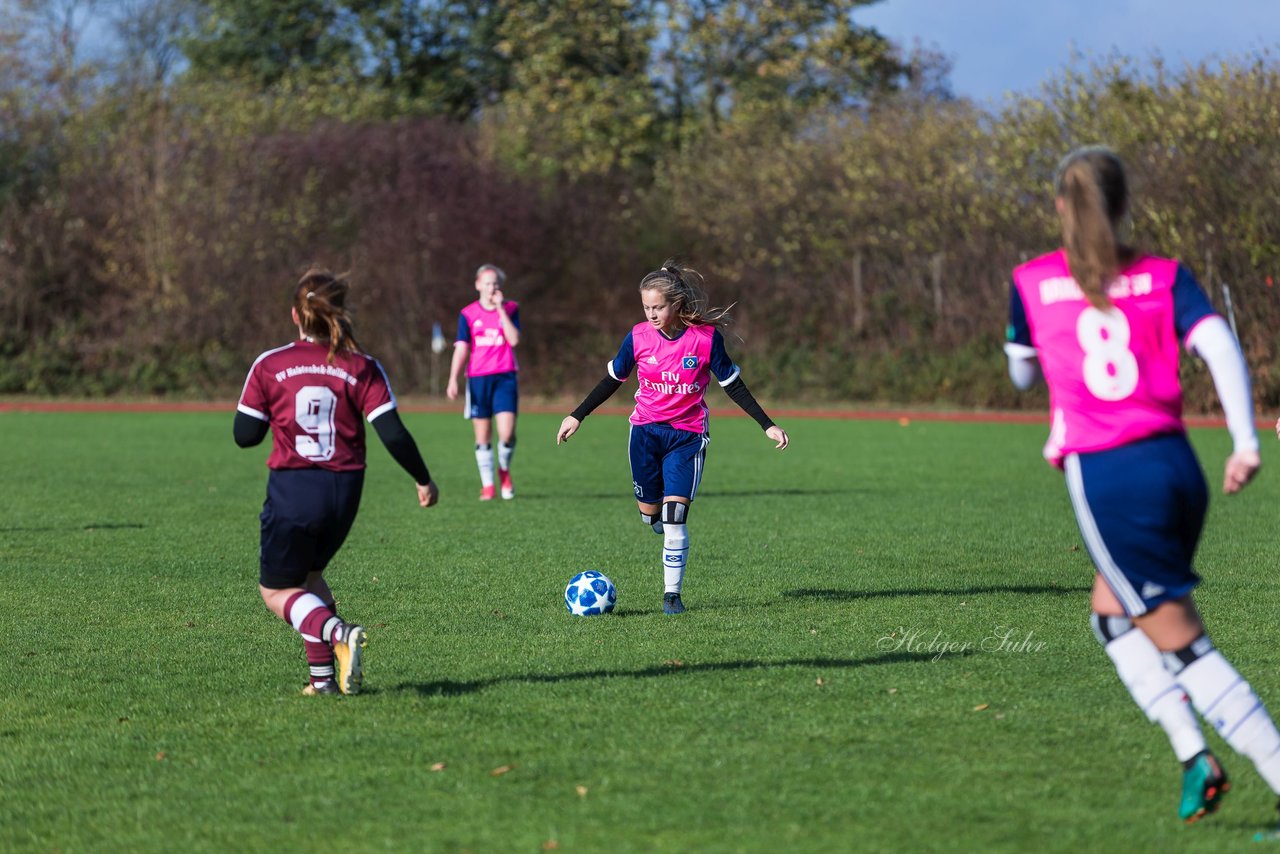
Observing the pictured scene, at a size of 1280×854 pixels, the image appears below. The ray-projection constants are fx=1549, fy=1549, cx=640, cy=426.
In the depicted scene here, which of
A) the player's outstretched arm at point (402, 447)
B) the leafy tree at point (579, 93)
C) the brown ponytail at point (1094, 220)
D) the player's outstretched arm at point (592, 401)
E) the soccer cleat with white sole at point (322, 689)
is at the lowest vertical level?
the soccer cleat with white sole at point (322, 689)

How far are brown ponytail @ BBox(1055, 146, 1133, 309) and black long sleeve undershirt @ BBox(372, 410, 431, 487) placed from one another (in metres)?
2.47

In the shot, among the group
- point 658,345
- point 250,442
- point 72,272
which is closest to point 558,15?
point 72,272

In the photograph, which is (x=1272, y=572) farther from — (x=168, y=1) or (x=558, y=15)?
(x=168, y=1)

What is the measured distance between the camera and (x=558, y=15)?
37.8 metres

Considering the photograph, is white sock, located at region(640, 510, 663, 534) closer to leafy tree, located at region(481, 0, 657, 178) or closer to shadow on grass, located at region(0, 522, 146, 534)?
shadow on grass, located at region(0, 522, 146, 534)

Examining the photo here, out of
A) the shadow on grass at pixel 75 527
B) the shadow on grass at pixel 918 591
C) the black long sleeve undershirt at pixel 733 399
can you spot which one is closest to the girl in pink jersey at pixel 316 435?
the black long sleeve undershirt at pixel 733 399

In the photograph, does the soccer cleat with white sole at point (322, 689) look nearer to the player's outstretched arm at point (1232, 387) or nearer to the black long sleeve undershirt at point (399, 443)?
the black long sleeve undershirt at point (399, 443)

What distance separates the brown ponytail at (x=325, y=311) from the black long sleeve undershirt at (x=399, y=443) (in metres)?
0.29

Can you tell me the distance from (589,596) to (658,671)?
4.78 feet

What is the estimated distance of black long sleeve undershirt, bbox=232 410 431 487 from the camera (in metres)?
5.58

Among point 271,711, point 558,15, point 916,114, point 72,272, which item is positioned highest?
point 558,15

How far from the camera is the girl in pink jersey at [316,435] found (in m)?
5.57

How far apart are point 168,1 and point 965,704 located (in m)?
46.8

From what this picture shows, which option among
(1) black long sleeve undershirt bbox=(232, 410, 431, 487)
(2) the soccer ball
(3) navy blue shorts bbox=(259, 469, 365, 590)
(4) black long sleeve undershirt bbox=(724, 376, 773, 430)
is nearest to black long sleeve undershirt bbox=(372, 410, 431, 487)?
(1) black long sleeve undershirt bbox=(232, 410, 431, 487)
